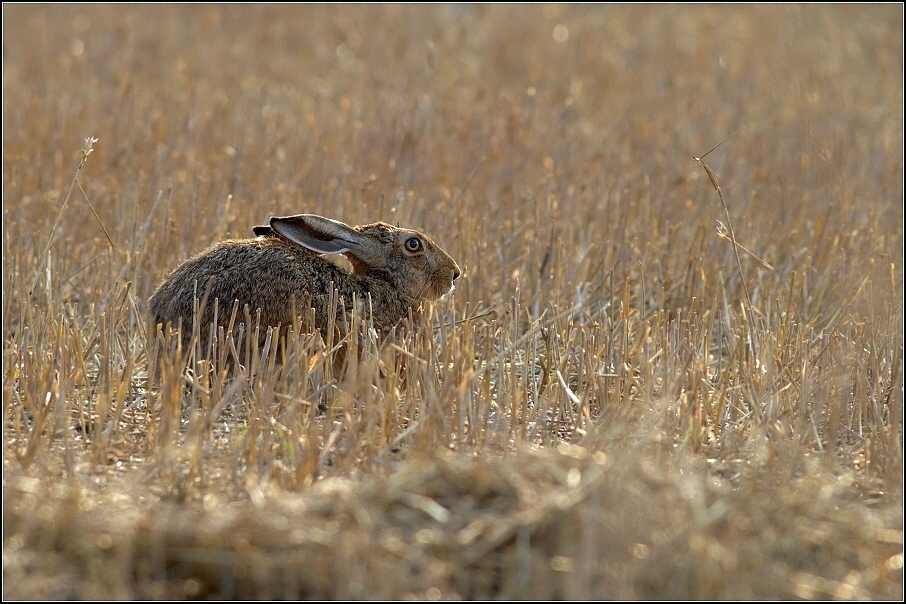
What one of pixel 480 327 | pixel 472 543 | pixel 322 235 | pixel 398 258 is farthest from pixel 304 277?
pixel 472 543

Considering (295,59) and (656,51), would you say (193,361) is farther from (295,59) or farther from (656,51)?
(656,51)

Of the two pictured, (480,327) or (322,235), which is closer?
(322,235)

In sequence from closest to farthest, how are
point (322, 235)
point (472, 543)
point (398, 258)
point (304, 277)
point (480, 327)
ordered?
point (472, 543)
point (304, 277)
point (322, 235)
point (398, 258)
point (480, 327)

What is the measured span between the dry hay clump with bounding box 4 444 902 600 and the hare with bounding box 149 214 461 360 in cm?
151

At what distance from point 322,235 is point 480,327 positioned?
3.26ft

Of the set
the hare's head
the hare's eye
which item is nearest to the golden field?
the hare's head

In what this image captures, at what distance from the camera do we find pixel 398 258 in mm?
5770

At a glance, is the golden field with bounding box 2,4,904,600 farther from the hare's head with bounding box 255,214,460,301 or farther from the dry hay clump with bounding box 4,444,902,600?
the hare's head with bounding box 255,214,460,301

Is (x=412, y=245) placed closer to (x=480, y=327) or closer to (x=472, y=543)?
(x=480, y=327)

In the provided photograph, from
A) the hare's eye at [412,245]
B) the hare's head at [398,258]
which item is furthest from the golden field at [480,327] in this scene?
the hare's eye at [412,245]

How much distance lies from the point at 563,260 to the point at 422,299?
1.31 m

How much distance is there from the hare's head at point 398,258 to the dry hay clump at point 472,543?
2.35m

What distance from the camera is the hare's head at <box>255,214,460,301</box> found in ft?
18.4

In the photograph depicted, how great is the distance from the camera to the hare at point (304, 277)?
16.4 feet
